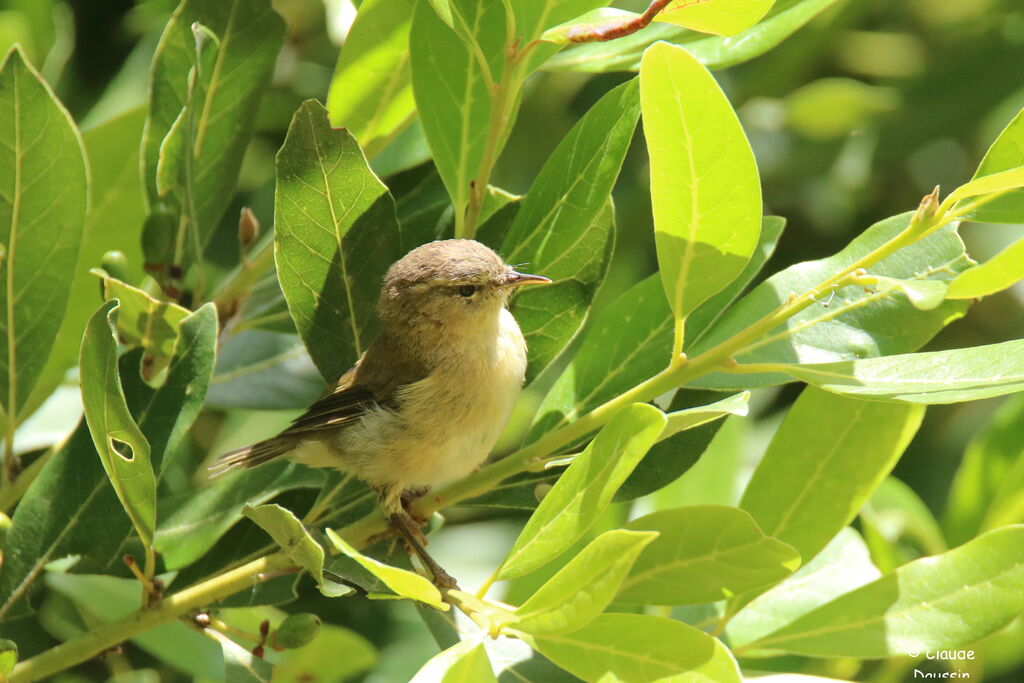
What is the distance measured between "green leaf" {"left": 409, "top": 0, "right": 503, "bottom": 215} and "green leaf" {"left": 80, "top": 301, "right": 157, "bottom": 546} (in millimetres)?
804

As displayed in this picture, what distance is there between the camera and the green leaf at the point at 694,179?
6.01 ft

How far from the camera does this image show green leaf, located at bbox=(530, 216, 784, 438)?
244cm

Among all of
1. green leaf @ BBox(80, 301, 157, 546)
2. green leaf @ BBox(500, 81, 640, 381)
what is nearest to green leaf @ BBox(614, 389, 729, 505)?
green leaf @ BBox(500, 81, 640, 381)

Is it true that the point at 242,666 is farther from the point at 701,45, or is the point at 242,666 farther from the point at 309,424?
the point at 701,45

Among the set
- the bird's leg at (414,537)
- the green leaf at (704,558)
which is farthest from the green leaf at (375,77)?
the green leaf at (704,558)

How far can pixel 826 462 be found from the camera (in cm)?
253

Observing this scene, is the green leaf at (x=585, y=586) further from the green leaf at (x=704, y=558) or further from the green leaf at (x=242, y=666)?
the green leaf at (x=242, y=666)

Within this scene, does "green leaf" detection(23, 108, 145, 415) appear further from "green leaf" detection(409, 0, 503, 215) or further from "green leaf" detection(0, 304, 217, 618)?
"green leaf" detection(409, 0, 503, 215)

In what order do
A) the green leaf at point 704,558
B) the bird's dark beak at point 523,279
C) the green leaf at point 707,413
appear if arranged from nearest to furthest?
the green leaf at point 707,413 → the green leaf at point 704,558 → the bird's dark beak at point 523,279

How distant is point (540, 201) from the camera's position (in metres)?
2.42

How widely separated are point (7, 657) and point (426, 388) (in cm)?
144

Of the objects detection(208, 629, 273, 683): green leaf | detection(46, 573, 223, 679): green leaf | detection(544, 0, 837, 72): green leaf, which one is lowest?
detection(46, 573, 223, 679): green leaf

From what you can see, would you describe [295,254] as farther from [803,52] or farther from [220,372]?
[803,52]

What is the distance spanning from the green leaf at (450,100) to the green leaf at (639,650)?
0.99 m
